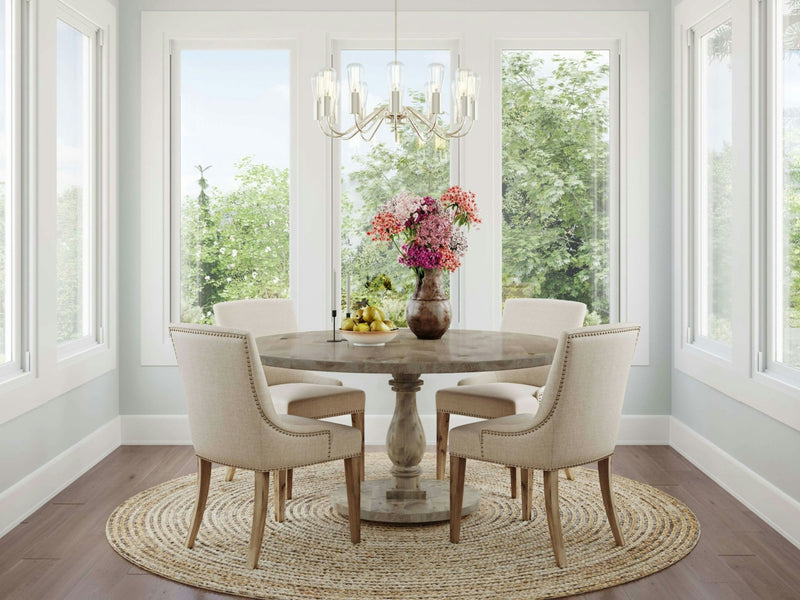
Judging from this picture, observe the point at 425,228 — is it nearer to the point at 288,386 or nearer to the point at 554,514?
the point at 288,386

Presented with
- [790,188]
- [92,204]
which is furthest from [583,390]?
[92,204]

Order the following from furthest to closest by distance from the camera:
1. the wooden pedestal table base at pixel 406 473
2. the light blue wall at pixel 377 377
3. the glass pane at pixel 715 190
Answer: the light blue wall at pixel 377 377 < the glass pane at pixel 715 190 < the wooden pedestal table base at pixel 406 473

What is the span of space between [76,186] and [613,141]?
304 centimetres

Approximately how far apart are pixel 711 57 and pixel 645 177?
76 cm

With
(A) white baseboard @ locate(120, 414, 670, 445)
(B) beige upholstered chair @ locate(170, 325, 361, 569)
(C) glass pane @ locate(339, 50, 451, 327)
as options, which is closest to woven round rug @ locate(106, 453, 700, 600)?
(B) beige upholstered chair @ locate(170, 325, 361, 569)

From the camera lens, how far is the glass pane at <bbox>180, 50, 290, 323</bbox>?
189 inches

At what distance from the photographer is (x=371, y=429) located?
4773 mm

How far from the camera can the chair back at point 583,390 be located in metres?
2.66

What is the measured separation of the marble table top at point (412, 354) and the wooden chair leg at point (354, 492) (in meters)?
0.39

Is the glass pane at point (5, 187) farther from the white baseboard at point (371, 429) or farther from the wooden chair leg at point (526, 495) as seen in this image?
the wooden chair leg at point (526, 495)

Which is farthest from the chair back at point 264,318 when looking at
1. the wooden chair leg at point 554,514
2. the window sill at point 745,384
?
the window sill at point 745,384

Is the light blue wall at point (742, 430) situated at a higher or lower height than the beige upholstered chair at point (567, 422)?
lower

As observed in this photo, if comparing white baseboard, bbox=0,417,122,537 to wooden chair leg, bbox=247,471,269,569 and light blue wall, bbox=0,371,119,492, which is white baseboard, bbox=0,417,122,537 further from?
wooden chair leg, bbox=247,471,269,569

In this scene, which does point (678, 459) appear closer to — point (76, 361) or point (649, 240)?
point (649, 240)
